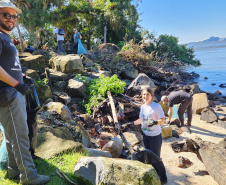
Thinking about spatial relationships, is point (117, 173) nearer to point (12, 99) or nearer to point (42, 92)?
point (12, 99)

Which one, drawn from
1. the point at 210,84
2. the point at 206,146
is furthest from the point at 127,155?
the point at 210,84

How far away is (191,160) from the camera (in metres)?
5.47

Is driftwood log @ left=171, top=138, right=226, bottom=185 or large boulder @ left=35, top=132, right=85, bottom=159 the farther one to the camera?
driftwood log @ left=171, top=138, right=226, bottom=185

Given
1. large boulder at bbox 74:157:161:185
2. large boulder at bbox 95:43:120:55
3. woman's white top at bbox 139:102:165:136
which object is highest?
large boulder at bbox 95:43:120:55

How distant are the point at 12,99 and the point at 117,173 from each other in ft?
5.34

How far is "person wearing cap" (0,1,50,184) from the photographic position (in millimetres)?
2316

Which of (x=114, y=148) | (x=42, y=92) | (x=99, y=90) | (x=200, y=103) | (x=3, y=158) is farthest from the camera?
(x=200, y=103)

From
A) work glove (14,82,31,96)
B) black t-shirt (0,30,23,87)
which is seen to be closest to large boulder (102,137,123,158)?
work glove (14,82,31,96)

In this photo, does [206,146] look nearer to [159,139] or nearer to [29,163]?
[159,139]

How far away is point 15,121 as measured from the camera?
2.39 m

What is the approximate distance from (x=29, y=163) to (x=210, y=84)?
21.6 m

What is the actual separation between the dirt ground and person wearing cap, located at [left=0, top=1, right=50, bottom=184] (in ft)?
10.8

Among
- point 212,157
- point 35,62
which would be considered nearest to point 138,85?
point 35,62

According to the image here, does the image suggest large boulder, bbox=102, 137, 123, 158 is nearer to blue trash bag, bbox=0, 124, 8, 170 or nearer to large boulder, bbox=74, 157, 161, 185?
large boulder, bbox=74, 157, 161, 185
